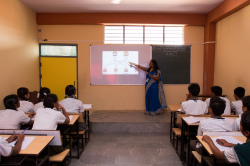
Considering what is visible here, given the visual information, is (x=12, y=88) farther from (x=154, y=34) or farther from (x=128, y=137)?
(x=154, y=34)

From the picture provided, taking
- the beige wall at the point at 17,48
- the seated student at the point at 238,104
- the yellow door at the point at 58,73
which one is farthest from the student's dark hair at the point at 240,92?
the beige wall at the point at 17,48

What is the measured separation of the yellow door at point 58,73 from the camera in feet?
16.8

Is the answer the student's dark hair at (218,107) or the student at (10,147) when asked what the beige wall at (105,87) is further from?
the student at (10,147)

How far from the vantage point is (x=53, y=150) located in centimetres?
207

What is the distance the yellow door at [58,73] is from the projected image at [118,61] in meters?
0.89

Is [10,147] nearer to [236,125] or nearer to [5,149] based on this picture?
[5,149]

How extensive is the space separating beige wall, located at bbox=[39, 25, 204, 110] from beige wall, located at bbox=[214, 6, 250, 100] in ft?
1.80

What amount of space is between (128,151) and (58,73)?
3.19 m

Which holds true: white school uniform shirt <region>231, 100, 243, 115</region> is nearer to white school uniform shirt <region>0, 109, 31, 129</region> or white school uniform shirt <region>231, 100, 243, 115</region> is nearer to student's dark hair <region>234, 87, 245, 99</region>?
student's dark hair <region>234, 87, 245, 99</region>

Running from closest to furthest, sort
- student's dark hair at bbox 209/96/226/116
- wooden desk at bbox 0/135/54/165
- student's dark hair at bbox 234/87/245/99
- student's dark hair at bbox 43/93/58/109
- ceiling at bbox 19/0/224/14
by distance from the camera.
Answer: wooden desk at bbox 0/135/54/165 → student's dark hair at bbox 209/96/226/116 → student's dark hair at bbox 43/93/58/109 → student's dark hair at bbox 234/87/245/99 → ceiling at bbox 19/0/224/14

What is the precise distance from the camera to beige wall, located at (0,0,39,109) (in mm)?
3551

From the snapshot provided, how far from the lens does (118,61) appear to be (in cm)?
514

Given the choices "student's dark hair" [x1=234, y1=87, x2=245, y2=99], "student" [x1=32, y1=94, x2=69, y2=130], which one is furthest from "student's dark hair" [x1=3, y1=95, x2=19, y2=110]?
"student's dark hair" [x1=234, y1=87, x2=245, y2=99]

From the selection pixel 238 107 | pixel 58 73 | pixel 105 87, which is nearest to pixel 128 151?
pixel 238 107
